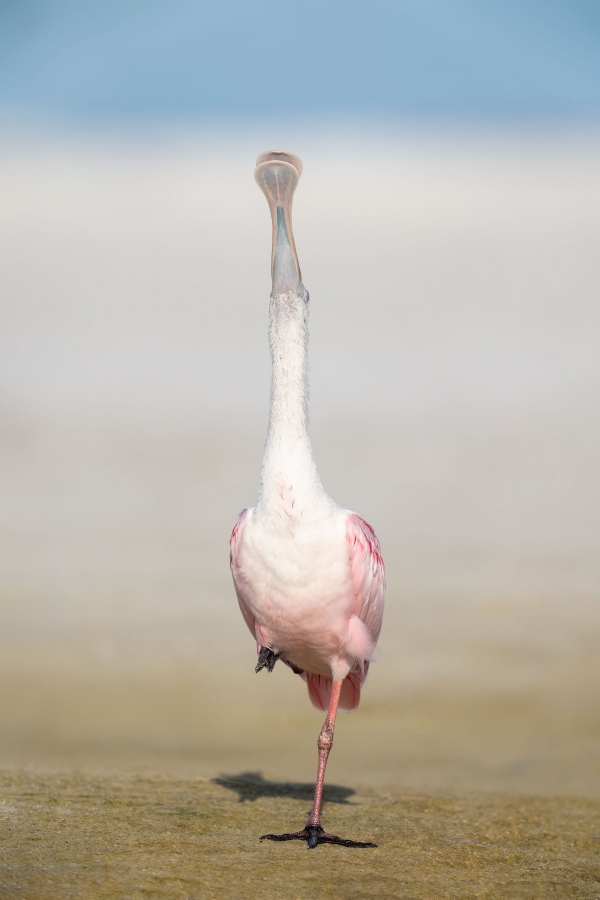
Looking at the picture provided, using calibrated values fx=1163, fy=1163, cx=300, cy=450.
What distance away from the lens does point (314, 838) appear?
717cm

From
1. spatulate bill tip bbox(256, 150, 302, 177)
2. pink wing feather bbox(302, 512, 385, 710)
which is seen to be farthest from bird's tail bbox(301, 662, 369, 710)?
spatulate bill tip bbox(256, 150, 302, 177)

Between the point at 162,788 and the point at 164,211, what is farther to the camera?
the point at 164,211

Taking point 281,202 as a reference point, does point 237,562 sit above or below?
below

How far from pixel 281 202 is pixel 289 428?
4.88ft

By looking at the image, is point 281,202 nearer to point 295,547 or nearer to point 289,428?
point 289,428

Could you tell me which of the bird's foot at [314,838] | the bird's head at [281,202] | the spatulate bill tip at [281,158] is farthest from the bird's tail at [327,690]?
the spatulate bill tip at [281,158]

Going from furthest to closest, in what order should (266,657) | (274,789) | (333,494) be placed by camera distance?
(333,494) < (274,789) < (266,657)

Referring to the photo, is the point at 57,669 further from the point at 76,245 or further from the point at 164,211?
the point at 164,211

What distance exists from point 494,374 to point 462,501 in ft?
21.2

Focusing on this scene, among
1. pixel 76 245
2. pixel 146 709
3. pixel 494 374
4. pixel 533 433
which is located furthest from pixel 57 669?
pixel 76 245

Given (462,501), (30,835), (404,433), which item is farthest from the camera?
(404,433)

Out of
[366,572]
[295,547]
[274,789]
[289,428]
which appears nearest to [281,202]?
[289,428]

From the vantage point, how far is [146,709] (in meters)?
13.4

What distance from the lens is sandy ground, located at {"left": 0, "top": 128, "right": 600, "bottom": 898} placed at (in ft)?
25.0
